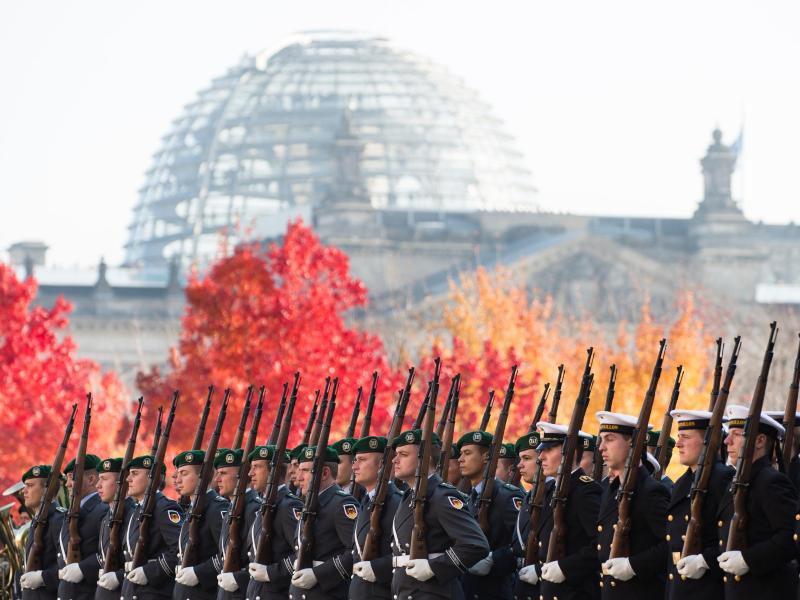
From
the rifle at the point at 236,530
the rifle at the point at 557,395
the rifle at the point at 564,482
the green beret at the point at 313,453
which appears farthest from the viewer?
the rifle at the point at 236,530

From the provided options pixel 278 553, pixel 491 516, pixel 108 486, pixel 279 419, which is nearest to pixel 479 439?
pixel 491 516

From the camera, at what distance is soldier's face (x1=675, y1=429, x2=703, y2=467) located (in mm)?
17484

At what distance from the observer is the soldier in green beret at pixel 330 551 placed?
790 inches

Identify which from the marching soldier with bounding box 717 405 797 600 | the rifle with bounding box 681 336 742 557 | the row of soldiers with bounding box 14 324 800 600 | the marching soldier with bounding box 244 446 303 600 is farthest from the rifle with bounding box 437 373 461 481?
the marching soldier with bounding box 717 405 797 600

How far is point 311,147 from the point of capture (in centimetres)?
16075

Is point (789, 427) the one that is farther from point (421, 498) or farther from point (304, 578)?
point (304, 578)

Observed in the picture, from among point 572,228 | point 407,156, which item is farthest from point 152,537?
point 407,156

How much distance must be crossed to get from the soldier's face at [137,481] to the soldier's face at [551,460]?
193 inches

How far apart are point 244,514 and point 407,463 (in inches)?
103

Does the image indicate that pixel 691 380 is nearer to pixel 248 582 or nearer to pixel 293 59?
pixel 248 582

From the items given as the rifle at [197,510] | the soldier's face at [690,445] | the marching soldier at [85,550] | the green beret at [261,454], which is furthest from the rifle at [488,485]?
the marching soldier at [85,550]

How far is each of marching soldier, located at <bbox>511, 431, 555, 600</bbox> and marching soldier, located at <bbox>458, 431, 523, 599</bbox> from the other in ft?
0.34

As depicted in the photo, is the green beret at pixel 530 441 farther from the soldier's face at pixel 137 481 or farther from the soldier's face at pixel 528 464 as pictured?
the soldier's face at pixel 137 481

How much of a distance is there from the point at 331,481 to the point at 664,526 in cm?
392
